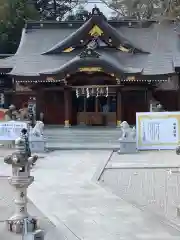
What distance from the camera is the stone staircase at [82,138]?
2120 centimetres

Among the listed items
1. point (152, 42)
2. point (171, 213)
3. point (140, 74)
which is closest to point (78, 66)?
point (140, 74)

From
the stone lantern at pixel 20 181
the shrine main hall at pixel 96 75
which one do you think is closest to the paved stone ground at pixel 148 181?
the stone lantern at pixel 20 181

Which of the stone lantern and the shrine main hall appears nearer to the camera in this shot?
the stone lantern

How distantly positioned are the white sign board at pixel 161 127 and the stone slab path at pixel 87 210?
478 cm

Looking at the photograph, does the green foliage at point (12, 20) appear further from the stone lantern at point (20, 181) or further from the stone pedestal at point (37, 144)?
the stone lantern at point (20, 181)

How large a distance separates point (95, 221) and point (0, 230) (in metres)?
1.85

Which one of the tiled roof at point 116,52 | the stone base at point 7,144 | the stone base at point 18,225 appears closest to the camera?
the stone base at point 18,225

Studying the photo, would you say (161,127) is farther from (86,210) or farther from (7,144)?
(86,210)

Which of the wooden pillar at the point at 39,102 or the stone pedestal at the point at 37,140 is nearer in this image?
the stone pedestal at the point at 37,140

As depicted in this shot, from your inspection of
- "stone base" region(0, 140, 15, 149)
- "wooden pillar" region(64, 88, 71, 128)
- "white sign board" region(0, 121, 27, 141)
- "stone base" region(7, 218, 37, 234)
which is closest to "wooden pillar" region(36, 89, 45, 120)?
"wooden pillar" region(64, 88, 71, 128)

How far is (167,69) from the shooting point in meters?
24.4

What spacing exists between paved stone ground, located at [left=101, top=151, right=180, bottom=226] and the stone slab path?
43 centimetres

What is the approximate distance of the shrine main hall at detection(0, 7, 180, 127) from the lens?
23.9 m

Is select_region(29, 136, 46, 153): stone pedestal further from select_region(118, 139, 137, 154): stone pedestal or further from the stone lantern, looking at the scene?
the stone lantern
